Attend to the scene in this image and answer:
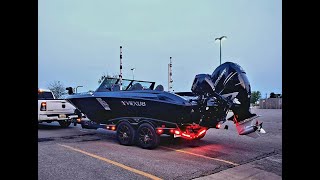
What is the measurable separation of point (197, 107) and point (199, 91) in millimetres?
472

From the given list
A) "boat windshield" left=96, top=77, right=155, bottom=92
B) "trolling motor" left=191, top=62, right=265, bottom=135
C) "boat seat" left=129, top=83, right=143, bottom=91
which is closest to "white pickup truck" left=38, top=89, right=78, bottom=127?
"boat windshield" left=96, top=77, right=155, bottom=92

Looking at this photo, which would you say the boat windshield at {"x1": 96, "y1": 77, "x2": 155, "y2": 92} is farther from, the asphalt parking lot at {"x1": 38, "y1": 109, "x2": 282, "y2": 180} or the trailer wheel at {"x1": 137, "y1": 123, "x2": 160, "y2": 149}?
the asphalt parking lot at {"x1": 38, "y1": 109, "x2": 282, "y2": 180}

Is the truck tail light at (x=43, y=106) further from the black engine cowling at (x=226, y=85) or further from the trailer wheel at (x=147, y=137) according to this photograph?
the black engine cowling at (x=226, y=85)

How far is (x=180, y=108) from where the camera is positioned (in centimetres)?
704

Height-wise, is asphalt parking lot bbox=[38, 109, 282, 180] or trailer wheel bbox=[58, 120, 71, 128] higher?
trailer wheel bbox=[58, 120, 71, 128]

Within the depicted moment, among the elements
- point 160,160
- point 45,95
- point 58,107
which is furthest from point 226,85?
point 45,95

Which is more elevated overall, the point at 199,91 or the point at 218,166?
the point at 199,91

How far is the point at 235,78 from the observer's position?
6812 millimetres

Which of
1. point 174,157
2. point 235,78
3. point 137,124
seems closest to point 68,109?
point 137,124

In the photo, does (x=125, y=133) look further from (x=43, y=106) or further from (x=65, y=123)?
(x=65, y=123)

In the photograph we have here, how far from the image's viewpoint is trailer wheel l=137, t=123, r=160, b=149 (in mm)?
7398
